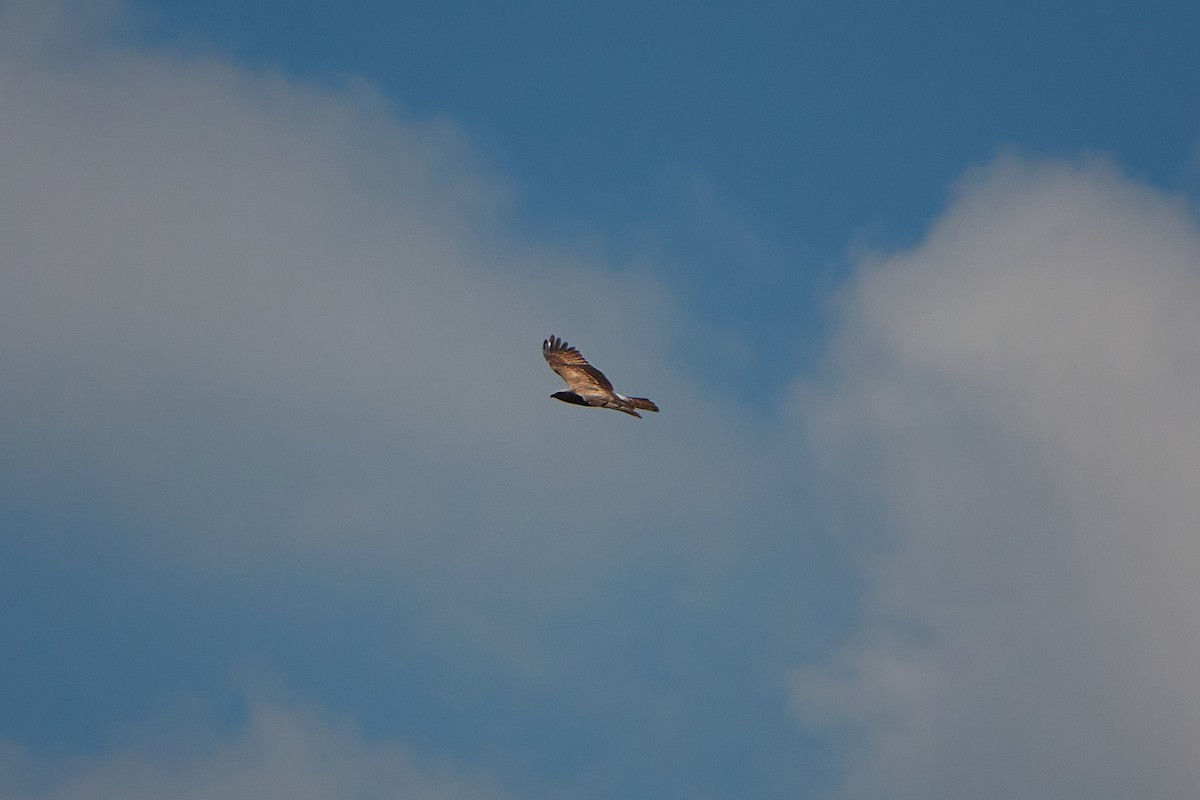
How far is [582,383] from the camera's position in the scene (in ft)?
251

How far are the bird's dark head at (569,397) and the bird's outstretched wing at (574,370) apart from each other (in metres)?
0.58

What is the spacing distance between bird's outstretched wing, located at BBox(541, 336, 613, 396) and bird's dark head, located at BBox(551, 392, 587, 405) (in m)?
0.58

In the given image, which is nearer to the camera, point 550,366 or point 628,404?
point 628,404

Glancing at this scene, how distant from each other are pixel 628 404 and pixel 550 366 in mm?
6647

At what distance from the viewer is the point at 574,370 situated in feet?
255

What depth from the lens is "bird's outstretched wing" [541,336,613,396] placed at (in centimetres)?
7600

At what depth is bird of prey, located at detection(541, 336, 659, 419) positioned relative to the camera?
73938 millimetres

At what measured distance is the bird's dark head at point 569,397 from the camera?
74375mm

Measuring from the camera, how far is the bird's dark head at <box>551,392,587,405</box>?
74.4m

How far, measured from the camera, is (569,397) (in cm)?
7456

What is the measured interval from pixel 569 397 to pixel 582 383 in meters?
2.08

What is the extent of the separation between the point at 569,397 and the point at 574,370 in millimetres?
3516

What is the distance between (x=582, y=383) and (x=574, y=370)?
1575mm

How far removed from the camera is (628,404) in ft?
242
